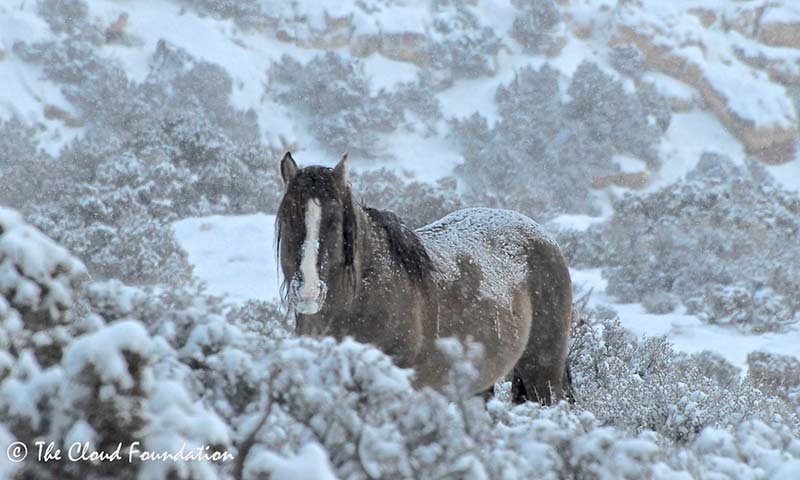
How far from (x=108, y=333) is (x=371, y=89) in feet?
103

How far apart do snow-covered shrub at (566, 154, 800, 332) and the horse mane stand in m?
9.56

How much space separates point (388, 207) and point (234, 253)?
373 centimetres

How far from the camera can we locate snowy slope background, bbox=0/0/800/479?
1.69 metres

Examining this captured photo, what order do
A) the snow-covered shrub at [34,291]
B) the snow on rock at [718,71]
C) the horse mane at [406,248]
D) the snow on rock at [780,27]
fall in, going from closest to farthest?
1. the snow-covered shrub at [34,291]
2. the horse mane at [406,248]
3. the snow on rock at [718,71]
4. the snow on rock at [780,27]

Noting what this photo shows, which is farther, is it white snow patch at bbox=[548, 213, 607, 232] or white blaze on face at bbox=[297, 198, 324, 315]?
white snow patch at bbox=[548, 213, 607, 232]

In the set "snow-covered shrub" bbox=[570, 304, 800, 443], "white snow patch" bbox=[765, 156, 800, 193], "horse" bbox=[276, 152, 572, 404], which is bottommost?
"snow-covered shrub" bbox=[570, 304, 800, 443]

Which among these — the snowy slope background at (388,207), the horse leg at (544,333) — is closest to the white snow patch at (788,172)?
the snowy slope background at (388,207)

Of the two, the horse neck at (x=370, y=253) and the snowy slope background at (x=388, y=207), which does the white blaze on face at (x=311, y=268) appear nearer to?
the horse neck at (x=370, y=253)

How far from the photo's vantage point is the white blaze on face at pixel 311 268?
308cm

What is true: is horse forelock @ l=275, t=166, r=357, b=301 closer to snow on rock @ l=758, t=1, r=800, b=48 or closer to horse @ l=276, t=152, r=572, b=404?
horse @ l=276, t=152, r=572, b=404

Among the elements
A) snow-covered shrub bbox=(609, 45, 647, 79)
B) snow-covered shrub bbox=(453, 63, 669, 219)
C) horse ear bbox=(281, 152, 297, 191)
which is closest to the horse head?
horse ear bbox=(281, 152, 297, 191)

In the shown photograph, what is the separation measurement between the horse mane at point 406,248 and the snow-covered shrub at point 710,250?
9.56m

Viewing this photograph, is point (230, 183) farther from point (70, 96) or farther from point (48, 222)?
point (70, 96)

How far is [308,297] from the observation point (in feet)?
10.1
